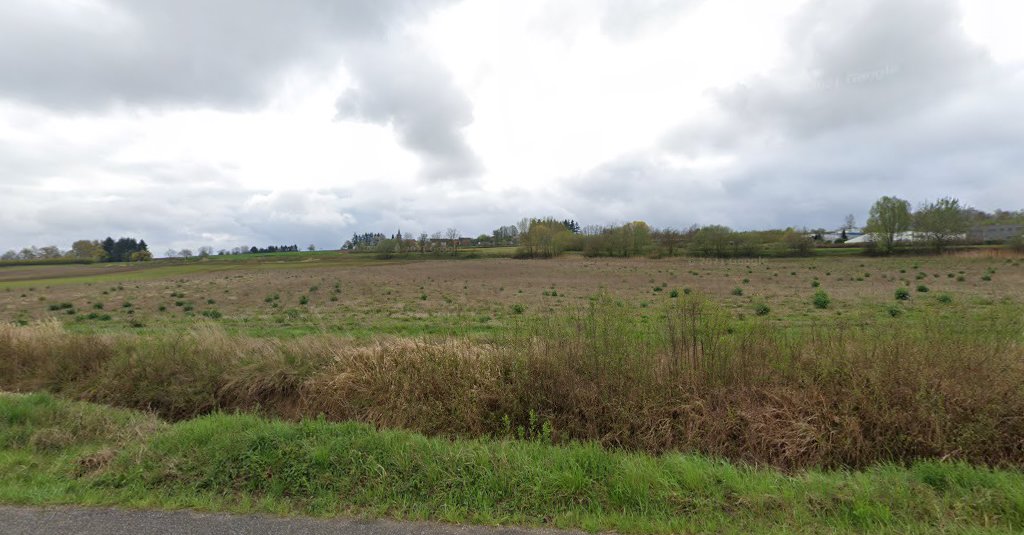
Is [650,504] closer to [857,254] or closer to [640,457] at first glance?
[640,457]

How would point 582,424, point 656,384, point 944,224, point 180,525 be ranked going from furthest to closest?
1. point 944,224
2. point 656,384
3. point 582,424
4. point 180,525

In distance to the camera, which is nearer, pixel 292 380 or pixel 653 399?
pixel 653 399

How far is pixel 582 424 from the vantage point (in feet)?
19.9

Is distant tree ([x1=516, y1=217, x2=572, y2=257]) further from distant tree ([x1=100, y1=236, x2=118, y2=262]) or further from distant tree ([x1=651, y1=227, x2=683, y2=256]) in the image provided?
distant tree ([x1=100, y1=236, x2=118, y2=262])

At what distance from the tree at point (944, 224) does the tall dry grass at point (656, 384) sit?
99000 mm

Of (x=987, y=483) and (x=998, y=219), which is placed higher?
(x=998, y=219)

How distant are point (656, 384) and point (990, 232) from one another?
13302 cm

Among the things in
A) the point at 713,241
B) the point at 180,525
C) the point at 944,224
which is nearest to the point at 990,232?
the point at 944,224

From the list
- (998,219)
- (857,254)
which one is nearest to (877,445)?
(857,254)

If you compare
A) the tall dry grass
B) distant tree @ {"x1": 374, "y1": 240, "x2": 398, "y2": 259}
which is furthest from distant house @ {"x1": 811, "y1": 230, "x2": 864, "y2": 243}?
the tall dry grass

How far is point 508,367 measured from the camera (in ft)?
23.1

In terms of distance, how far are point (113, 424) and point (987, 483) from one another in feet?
37.1

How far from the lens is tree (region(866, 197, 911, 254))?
260ft

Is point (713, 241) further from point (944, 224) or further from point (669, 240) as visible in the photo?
point (944, 224)
